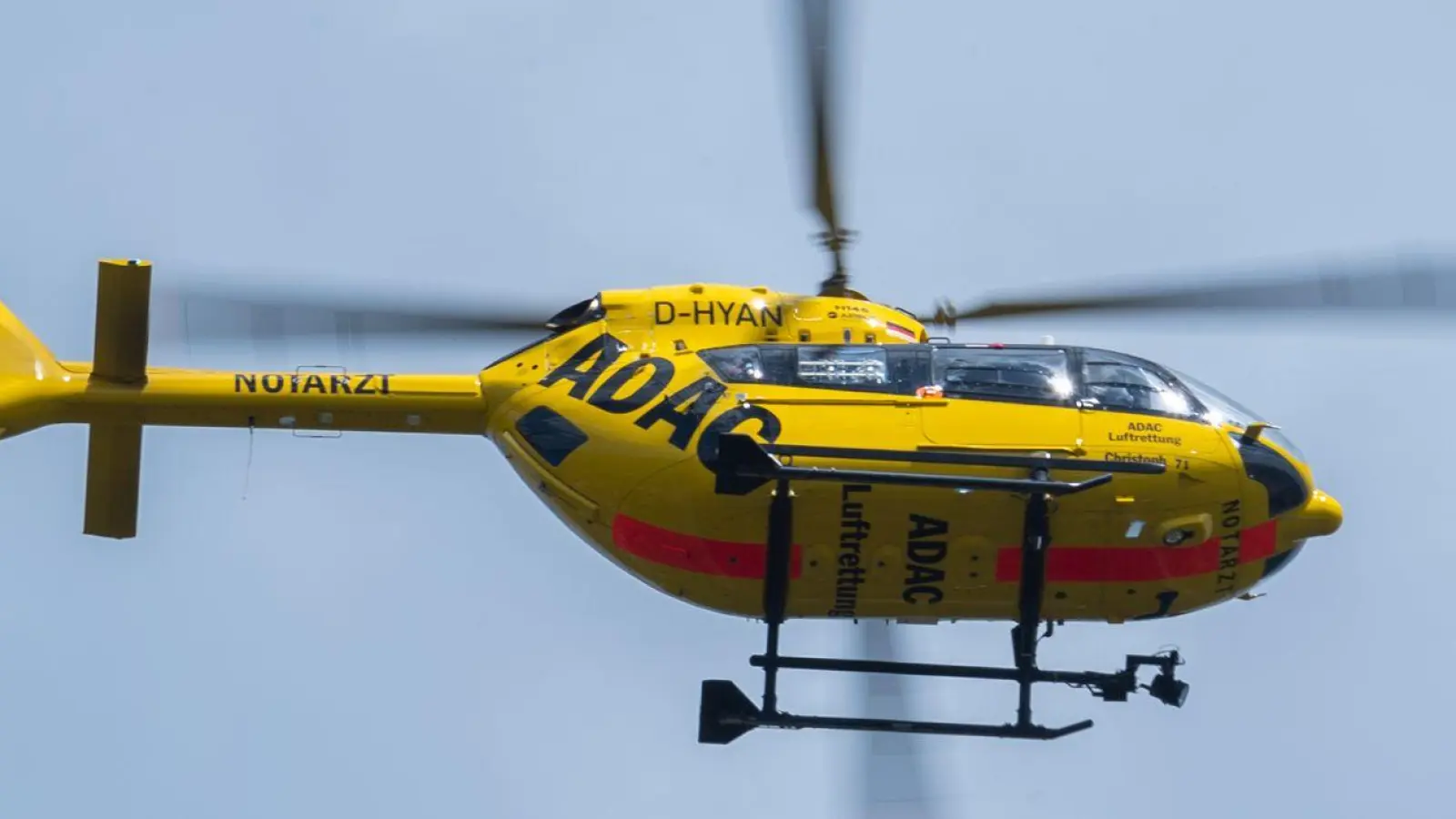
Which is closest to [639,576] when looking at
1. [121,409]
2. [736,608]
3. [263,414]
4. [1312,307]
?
[736,608]

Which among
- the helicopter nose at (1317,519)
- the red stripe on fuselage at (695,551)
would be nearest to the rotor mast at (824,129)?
the red stripe on fuselage at (695,551)

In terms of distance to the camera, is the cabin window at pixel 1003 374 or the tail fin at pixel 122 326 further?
the tail fin at pixel 122 326

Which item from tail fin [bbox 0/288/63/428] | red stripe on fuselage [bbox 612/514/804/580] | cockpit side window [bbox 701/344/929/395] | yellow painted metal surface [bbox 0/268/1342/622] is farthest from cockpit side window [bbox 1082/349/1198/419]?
tail fin [bbox 0/288/63/428]

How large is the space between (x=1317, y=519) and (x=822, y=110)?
526 cm

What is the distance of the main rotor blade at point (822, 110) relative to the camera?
13430mm

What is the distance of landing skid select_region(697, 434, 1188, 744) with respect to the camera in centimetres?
1454

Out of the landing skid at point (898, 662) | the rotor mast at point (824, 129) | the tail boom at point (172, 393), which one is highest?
the rotor mast at point (824, 129)

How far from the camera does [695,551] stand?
15.1m

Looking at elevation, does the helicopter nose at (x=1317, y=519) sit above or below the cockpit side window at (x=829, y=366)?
below

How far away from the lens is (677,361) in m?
15.6

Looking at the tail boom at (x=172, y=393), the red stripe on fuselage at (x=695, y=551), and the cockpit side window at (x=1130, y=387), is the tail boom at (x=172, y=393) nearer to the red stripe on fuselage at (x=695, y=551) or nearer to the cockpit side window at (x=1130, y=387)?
the red stripe on fuselage at (x=695, y=551)

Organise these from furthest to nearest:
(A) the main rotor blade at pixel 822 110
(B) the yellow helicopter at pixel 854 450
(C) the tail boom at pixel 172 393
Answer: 1. (C) the tail boom at pixel 172 393
2. (B) the yellow helicopter at pixel 854 450
3. (A) the main rotor blade at pixel 822 110

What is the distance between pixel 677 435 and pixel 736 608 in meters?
1.49

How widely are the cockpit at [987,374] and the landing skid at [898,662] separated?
2.13 ft
